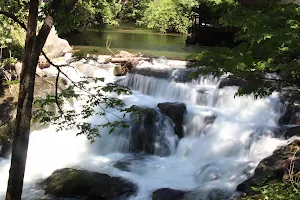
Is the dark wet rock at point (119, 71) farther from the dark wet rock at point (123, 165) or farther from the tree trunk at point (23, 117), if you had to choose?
the tree trunk at point (23, 117)

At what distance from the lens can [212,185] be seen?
796cm

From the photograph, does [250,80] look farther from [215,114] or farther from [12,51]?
[12,51]

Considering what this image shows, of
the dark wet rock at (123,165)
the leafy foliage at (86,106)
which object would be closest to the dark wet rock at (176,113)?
the dark wet rock at (123,165)

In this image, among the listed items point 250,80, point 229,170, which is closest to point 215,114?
point 229,170

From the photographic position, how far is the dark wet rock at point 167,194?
7398 millimetres

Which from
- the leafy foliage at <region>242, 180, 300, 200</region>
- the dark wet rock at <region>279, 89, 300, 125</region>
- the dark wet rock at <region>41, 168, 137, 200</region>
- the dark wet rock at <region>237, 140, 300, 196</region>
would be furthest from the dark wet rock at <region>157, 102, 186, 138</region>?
the leafy foliage at <region>242, 180, 300, 200</region>

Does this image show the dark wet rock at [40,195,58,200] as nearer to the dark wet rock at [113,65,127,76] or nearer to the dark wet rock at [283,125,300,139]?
the dark wet rock at [283,125,300,139]

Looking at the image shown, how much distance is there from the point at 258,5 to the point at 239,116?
16.8ft

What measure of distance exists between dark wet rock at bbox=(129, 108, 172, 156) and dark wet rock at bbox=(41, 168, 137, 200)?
7.74ft

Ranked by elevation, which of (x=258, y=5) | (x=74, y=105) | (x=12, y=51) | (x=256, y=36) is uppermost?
(x=258, y=5)

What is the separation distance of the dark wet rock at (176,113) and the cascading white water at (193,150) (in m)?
0.19

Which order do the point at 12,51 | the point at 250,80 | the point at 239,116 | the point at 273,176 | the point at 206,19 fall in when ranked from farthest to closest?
the point at 206,19 < the point at 12,51 < the point at 239,116 < the point at 273,176 < the point at 250,80

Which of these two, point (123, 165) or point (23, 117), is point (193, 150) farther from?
point (23, 117)

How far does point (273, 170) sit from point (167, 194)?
219 centimetres
